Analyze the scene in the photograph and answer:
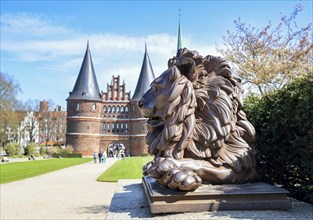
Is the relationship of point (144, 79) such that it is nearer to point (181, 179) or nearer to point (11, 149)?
point (11, 149)

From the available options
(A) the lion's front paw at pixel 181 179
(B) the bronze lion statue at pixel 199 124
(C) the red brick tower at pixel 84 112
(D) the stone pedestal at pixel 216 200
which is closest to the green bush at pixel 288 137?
(B) the bronze lion statue at pixel 199 124

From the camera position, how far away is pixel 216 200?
2.87m

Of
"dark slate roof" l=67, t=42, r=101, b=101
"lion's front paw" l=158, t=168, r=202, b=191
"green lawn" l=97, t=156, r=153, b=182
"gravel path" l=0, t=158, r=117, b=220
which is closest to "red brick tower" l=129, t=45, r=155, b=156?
"dark slate roof" l=67, t=42, r=101, b=101

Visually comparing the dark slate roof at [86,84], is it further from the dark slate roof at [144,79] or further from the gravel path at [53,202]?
the gravel path at [53,202]

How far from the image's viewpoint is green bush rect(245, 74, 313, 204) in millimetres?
3937

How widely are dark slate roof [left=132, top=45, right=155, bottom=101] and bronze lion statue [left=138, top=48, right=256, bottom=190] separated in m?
50.9

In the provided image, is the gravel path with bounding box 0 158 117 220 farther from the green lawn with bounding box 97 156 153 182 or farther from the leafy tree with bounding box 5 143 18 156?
the leafy tree with bounding box 5 143 18 156

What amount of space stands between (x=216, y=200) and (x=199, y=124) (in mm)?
806

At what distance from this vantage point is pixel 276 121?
4.64m

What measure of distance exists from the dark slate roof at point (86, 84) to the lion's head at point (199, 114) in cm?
5168

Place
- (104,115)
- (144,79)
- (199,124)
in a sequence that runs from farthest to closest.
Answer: (104,115) < (144,79) < (199,124)

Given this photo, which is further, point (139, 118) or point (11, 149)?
point (139, 118)

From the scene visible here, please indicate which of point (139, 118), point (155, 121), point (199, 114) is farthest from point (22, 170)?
point (139, 118)

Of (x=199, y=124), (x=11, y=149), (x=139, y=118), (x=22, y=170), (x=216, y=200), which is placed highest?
(x=139, y=118)
